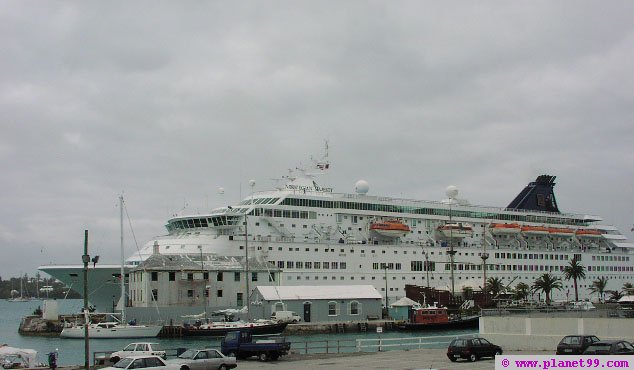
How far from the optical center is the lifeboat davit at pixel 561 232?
281 feet

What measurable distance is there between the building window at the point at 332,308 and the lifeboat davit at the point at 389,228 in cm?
1228

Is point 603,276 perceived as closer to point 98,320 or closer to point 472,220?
point 472,220

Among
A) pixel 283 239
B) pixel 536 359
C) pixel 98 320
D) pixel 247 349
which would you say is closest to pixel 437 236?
pixel 283 239

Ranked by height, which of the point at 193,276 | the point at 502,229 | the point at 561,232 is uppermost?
the point at 502,229

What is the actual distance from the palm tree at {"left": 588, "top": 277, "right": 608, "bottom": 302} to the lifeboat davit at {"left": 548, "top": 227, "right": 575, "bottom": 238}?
20.7 ft

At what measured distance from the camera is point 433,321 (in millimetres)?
60406

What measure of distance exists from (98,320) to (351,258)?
75.9ft

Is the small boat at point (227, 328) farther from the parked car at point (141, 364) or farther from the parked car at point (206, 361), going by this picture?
the parked car at point (141, 364)

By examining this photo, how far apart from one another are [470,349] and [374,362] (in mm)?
3603

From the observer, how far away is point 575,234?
87.8 meters

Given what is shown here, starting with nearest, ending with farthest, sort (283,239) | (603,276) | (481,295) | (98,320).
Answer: (98,320) → (283,239) → (481,295) → (603,276)

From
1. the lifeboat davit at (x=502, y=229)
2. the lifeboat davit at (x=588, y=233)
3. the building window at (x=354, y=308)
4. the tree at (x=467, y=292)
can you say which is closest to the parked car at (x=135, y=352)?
the building window at (x=354, y=308)

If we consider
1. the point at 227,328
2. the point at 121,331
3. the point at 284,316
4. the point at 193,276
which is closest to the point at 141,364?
the point at 227,328

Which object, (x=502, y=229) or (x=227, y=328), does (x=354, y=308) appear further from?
(x=502, y=229)
